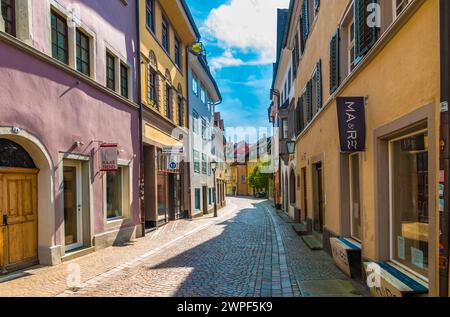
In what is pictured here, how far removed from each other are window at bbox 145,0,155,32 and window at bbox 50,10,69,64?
21.8 feet

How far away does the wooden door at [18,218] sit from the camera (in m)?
7.45

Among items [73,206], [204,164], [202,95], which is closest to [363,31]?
[73,206]

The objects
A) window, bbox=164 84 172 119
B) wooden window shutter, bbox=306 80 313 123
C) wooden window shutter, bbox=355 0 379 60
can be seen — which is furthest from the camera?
window, bbox=164 84 172 119

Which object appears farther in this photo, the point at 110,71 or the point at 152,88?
the point at 152,88

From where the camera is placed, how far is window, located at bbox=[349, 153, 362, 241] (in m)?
8.21

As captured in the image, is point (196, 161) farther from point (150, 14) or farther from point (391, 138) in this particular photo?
point (391, 138)

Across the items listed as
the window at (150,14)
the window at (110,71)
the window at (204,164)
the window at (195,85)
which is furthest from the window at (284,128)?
the window at (110,71)

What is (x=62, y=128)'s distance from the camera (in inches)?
359

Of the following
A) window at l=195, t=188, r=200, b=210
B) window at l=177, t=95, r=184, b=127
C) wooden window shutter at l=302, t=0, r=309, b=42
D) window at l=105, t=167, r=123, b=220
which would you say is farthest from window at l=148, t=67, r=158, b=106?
window at l=195, t=188, r=200, b=210

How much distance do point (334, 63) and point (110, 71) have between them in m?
6.88

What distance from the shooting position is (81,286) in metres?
6.86

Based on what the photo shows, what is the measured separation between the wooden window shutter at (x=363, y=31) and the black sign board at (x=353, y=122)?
86cm

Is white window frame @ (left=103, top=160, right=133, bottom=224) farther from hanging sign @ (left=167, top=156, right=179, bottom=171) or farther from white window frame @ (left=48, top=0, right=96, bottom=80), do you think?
hanging sign @ (left=167, top=156, right=179, bottom=171)
